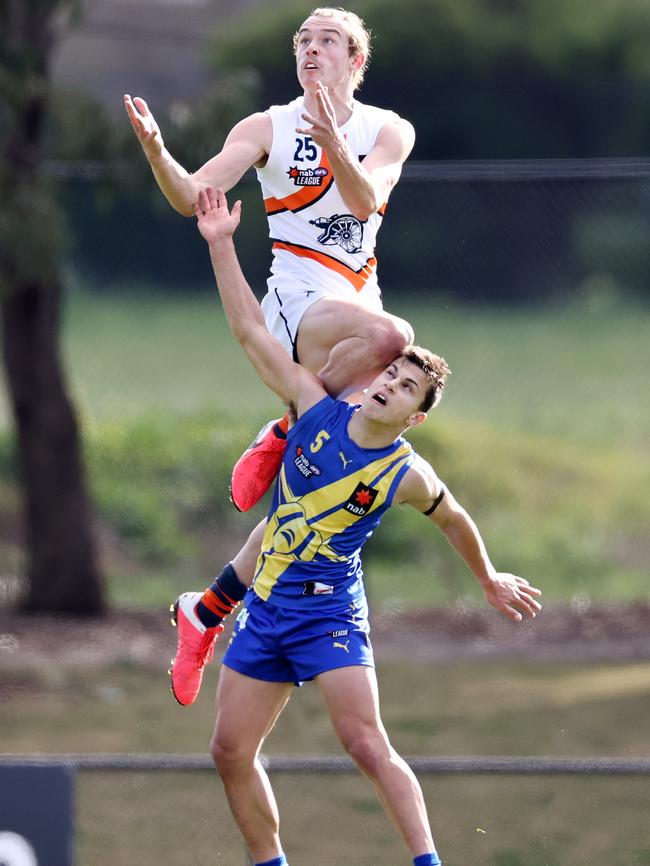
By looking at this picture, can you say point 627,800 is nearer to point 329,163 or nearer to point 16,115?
point 329,163

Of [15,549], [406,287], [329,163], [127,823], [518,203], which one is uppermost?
[329,163]

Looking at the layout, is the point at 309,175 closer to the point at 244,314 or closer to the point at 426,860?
the point at 244,314

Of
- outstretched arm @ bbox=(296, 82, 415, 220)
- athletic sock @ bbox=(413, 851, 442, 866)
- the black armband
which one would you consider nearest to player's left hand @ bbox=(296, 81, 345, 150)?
outstretched arm @ bbox=(296, 82, 415, 220)

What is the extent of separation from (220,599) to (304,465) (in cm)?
62

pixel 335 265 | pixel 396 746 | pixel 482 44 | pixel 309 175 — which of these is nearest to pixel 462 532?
pixel 335 265

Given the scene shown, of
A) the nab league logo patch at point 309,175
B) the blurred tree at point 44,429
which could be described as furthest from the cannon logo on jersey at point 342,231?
the blurred tree at point 44,429

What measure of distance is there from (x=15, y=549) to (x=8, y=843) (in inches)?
284

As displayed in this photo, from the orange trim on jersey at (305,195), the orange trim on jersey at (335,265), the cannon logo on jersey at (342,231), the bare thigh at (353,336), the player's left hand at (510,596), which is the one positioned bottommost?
the player's left hand at (510,596)

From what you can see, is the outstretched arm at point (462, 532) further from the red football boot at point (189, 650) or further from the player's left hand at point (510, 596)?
the red football boot at point (189, 650)

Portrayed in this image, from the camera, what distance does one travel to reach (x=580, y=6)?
996 inches

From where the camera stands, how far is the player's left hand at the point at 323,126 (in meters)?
4.18

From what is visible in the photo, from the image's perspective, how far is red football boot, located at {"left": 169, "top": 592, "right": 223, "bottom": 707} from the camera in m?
4.90

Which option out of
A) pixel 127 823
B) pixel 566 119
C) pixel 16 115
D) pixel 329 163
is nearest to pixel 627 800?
pixel 127 823

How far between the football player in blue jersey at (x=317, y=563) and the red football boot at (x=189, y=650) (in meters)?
0.29
